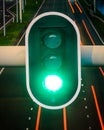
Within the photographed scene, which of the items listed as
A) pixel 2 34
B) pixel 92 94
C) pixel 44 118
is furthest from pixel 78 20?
pixel 44 118

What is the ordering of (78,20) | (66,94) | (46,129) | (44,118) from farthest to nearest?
(78,20)
(44,118)
(46,129)
(66,94)

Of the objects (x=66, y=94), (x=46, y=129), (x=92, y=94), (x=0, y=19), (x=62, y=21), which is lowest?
(x=0, y=19)

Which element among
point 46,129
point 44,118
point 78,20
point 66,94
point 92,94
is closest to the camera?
point 66,94

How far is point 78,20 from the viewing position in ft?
324

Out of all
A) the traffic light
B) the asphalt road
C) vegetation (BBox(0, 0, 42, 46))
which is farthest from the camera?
vegetation (BBox(0, 0, 42, 46))

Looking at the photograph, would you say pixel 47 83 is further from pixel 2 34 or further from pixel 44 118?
pixel 2 34

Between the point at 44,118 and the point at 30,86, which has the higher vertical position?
the point at 30,86

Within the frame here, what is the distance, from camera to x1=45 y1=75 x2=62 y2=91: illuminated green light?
15.1 ft

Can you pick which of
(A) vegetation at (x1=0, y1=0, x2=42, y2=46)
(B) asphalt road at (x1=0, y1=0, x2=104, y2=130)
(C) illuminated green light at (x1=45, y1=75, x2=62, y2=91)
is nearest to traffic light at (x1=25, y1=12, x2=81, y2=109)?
(C) illuminated green light at (x1=45, y1=75, x2=62, y2=91)

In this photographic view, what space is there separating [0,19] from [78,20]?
62.0ft

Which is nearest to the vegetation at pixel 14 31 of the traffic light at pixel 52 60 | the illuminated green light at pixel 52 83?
the traffic light at pixel 52 60

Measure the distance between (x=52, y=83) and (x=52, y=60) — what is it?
0.82 ft

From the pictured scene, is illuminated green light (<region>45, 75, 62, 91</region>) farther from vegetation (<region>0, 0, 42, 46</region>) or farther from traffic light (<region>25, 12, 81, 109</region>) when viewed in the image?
vegetation (<region>0, 0, 42, 46</region>)

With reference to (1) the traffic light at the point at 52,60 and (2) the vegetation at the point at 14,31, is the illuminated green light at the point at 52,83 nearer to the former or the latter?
(1) the traffic light at the point at 52,60
